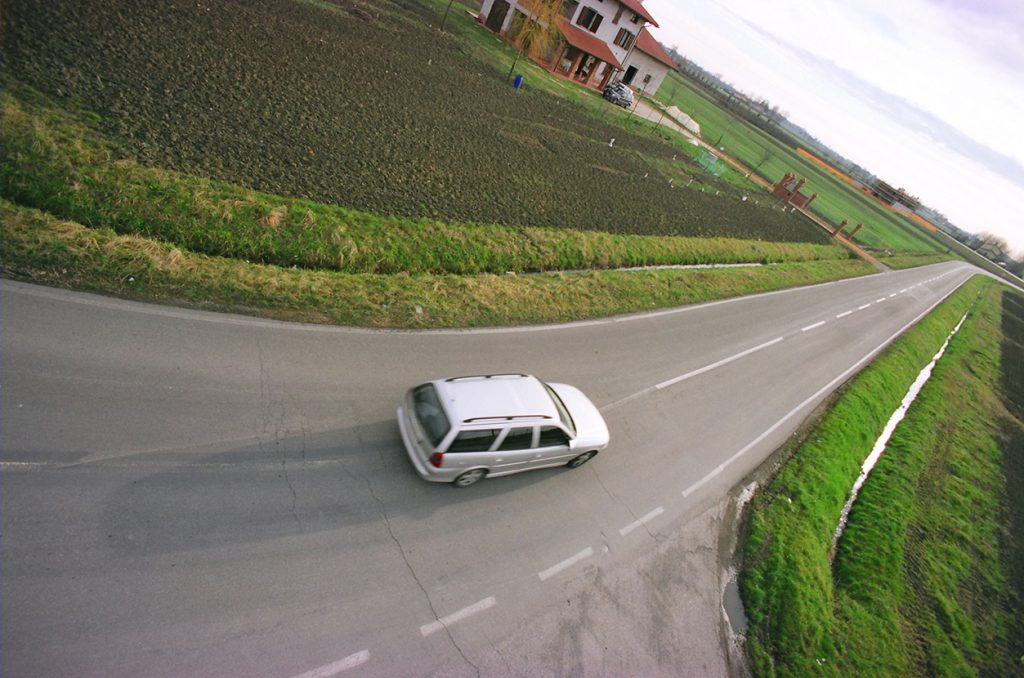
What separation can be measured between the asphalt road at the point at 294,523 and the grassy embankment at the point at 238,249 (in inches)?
27.3

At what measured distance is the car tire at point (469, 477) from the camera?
8752 mm

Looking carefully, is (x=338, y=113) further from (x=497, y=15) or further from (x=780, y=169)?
(x=780, y=169)

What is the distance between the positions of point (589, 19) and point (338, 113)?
4003cm

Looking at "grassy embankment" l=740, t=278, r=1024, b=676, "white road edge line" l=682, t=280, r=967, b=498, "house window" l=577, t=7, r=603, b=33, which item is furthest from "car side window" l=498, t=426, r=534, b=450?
"house window" l=577, t=7, r=603, b=33

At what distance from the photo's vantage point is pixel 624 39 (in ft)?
167

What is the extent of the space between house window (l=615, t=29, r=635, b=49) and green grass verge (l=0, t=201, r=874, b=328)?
147ft

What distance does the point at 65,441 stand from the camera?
7039 millimetres

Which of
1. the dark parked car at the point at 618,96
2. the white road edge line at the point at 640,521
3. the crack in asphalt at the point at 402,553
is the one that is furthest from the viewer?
the dark parked car at the point at 618,96

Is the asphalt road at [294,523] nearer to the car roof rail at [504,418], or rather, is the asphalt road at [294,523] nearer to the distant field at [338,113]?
the car roof rail at [504,418]

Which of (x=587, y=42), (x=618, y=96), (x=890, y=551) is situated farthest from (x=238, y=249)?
(x=587, y=42)

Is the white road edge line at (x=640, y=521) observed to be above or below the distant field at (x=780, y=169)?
below

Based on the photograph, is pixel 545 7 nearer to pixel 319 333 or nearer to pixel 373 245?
pixel 373 245

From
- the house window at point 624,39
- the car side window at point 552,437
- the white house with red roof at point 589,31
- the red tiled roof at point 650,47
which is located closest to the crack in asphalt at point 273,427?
the car side window at point 552,437

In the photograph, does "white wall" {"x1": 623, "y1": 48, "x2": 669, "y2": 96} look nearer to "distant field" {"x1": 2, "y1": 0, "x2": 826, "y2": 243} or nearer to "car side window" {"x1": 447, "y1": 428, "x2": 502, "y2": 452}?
"distant field" {"x1": 2, "y1": 0, "x2": 826, "y2": 243}
